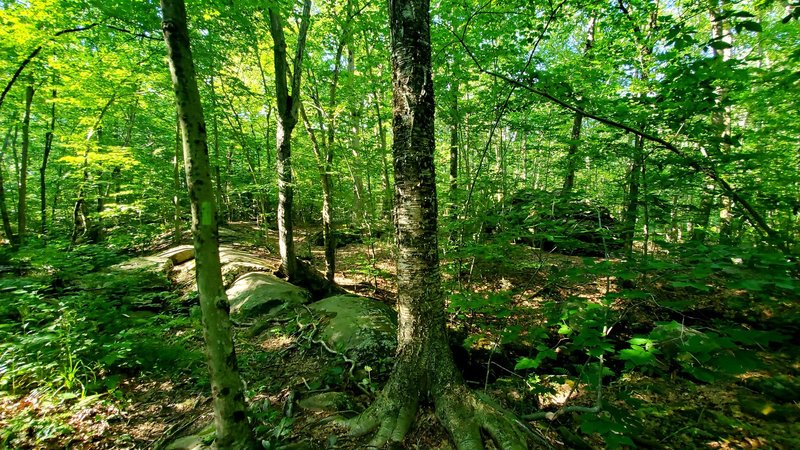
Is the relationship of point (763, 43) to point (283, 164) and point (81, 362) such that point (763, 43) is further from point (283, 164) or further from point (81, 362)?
point (81, 362)

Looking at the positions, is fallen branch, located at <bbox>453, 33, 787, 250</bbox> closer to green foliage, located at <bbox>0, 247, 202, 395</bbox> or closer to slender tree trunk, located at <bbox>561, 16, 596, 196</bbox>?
slender tree trunk, located at <bbox>561, 16, 596, 196</bbox>

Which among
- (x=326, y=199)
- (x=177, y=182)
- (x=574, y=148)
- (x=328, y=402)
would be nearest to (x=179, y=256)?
(x=177, y=182)

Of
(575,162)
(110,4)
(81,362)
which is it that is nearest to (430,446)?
(81,362)

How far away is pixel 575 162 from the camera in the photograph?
533 cm

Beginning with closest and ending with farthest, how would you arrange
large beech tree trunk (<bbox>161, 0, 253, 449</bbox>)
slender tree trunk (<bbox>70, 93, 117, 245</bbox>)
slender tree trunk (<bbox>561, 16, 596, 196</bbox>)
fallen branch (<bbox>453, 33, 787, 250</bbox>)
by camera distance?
large beech tree trunk (<bbox>161, 0, 253, 449</bbox>), fallen branch (<bbox>453, 33, 787, 250</bbox>), slender tree trunk (<bbox>561, 16, 596, 196</bbox>), slender tree trunk (<bbox>70, 93, 117, 245</bbox>)

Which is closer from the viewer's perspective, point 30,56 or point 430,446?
point 430,446

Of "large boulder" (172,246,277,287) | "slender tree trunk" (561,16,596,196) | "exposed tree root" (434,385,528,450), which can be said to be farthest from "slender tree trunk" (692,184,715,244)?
"large boulder" (172,246,277,287)

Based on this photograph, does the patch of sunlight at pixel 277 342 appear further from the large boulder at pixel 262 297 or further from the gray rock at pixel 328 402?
the gray rock at pixel 328 402

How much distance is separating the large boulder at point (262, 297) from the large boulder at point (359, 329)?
77cm

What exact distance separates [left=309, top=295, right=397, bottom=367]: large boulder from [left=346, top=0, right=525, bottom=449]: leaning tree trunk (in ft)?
4.23

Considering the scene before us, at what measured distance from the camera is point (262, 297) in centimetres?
600

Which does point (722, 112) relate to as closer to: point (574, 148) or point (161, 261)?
point (574, 148)

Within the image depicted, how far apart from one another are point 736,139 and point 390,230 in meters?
5.88

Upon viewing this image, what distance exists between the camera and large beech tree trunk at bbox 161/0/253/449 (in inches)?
82.2
